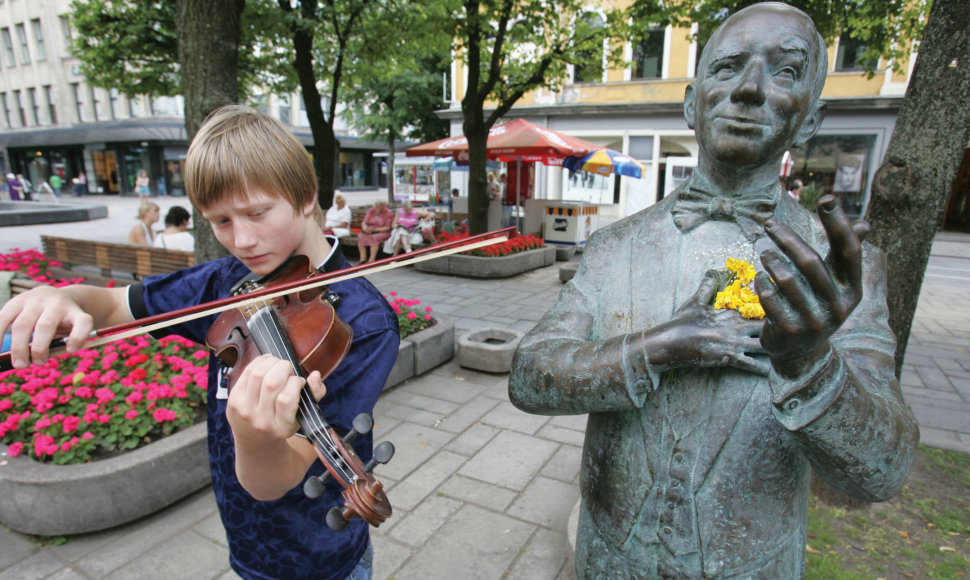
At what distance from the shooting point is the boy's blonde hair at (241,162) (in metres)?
1.22

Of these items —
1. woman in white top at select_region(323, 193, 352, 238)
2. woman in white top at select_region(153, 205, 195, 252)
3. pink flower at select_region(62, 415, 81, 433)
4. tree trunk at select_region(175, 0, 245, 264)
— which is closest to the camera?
pink flower at select_region(62, 415, 81, 433)

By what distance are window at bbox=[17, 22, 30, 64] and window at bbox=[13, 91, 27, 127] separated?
2498mm

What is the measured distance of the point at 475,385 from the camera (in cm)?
488

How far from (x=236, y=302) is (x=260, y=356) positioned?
441mm

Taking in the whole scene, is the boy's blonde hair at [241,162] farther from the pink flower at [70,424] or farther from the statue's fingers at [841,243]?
the pink flower at [70,424]

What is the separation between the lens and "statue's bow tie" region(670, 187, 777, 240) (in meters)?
1.13

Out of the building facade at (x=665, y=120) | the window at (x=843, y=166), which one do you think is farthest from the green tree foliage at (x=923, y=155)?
the window at (x=843, y=166)

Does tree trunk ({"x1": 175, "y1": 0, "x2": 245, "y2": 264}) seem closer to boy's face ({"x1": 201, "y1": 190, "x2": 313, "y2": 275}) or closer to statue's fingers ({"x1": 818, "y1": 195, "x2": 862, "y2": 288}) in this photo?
boy's face ({"x1": 201, "y1": 190, "x2": 313, "y2": 275})

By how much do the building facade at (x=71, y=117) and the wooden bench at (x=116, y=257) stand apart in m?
20.0

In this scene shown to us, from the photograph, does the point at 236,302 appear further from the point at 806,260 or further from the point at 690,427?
the point at 806,260

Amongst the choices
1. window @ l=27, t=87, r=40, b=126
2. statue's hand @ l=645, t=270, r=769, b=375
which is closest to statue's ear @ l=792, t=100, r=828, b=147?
statue's hand @ l=645, t=270, r=769, b=375

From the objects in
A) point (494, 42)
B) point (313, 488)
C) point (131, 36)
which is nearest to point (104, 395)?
point (313, 488)

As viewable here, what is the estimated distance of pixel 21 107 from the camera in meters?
30.9

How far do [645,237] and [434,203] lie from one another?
21.4 meters
